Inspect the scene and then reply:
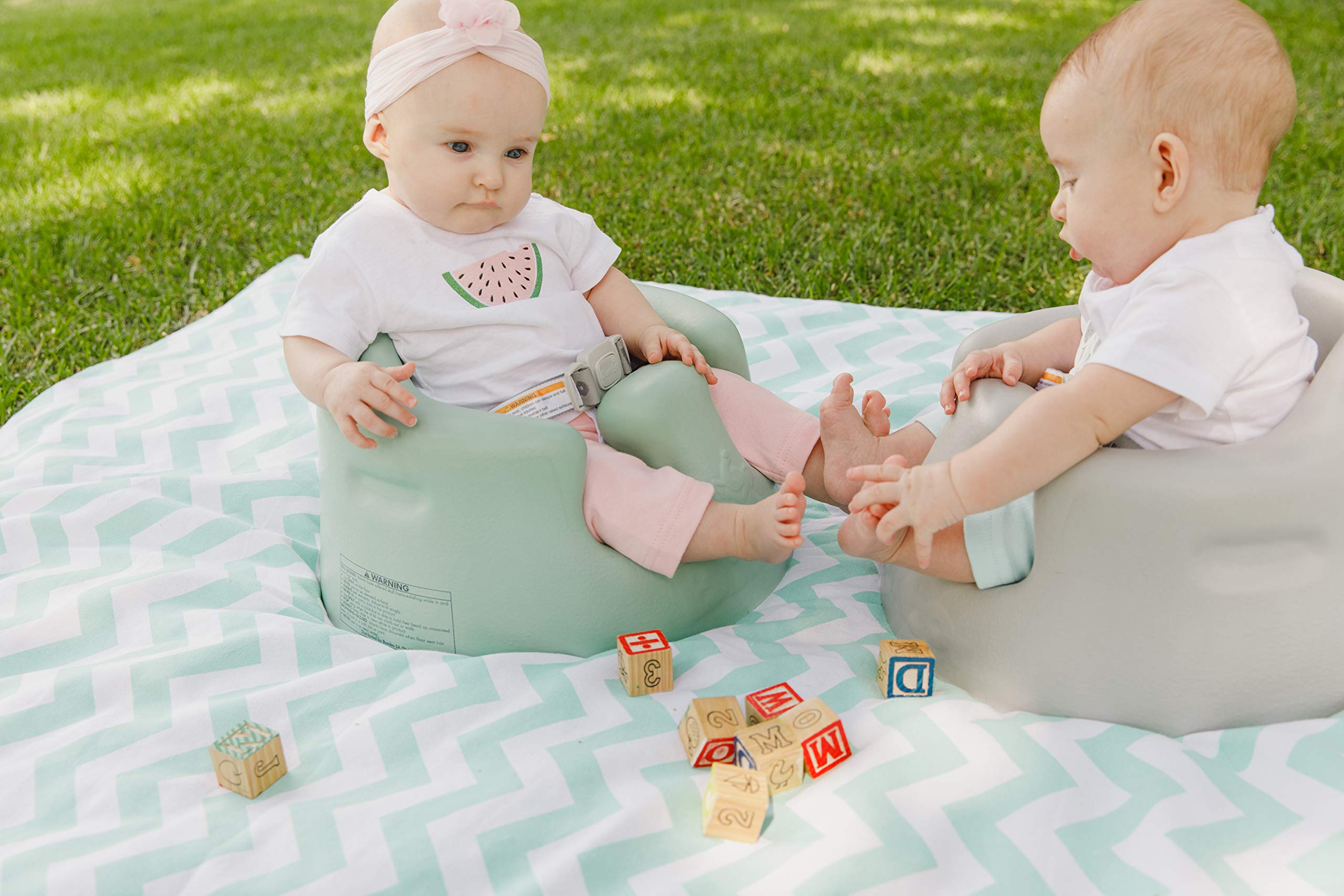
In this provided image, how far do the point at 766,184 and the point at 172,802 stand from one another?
7.93 ft

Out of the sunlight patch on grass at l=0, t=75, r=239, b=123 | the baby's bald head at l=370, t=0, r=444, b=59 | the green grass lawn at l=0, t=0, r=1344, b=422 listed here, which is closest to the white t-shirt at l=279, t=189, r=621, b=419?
the baby's bald head at l=370, t=0, r=444, b=59

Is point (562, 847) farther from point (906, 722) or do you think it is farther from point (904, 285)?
point (904, 285)

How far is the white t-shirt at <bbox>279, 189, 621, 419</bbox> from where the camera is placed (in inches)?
59.9

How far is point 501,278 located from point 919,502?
0.73 metres

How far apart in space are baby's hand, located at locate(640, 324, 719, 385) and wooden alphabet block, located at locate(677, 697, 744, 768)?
522 mm

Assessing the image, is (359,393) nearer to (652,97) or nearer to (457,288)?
(457,288)

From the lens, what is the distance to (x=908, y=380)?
2141 millimetres

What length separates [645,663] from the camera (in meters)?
1.33

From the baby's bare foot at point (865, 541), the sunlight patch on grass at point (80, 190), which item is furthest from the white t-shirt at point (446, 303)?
the sunlight patch on grass at point (80, 190)

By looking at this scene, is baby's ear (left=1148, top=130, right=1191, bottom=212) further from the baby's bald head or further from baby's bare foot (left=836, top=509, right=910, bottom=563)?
the baby's bald head

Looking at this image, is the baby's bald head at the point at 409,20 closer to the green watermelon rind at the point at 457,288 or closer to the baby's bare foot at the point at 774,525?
the green watermelon rind at the point at 457,288

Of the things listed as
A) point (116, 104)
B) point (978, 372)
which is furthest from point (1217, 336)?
point (116, 104)

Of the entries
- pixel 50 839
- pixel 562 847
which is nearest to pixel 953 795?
pixel 562 847

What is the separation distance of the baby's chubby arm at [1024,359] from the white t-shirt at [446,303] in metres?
0.55
